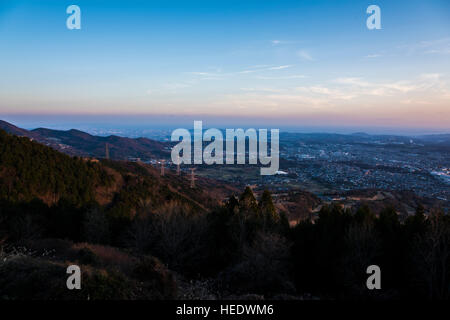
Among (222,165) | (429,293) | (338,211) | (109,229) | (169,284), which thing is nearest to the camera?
(169,284)

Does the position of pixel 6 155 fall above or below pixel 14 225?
above

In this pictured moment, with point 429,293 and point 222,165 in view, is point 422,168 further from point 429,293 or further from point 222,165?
point 429,293

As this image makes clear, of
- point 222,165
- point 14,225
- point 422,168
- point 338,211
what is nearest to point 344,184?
point 422,168

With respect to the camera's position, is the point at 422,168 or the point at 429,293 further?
the point at 422,168

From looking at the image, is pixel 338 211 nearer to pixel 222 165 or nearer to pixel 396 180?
pixel 396 180
